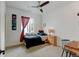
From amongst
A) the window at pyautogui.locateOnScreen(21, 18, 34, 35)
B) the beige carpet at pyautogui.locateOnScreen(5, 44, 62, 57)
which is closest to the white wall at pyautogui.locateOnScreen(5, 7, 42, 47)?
the window at pyautogui.locateOnScreen(21, 18, 34, 35)

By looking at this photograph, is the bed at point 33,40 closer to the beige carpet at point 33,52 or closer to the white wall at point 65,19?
the beige carpet at point 33,52

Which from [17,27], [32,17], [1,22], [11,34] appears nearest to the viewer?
[1,22]

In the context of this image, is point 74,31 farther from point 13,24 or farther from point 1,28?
point 1,28

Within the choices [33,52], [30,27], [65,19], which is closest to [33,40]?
[33,52]

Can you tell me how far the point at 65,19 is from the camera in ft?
16.0

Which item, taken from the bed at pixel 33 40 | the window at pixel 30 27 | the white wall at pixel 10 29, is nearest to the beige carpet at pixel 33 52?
the bed at pixel 33 40

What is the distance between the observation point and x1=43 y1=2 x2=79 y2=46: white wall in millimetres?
4292

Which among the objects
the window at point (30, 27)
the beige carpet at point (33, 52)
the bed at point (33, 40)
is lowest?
the beige carpet at point (33, 52)

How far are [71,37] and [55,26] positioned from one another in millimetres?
1446

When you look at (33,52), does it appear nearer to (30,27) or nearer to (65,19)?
(65,19)

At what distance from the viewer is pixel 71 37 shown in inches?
178

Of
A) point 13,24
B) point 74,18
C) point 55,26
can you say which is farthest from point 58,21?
point 13,24

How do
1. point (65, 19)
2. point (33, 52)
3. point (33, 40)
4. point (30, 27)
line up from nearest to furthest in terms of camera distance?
point (33, 52) → point (65, 19) → point (33, 40) → point (30, 27)

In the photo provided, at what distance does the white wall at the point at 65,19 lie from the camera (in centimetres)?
429
